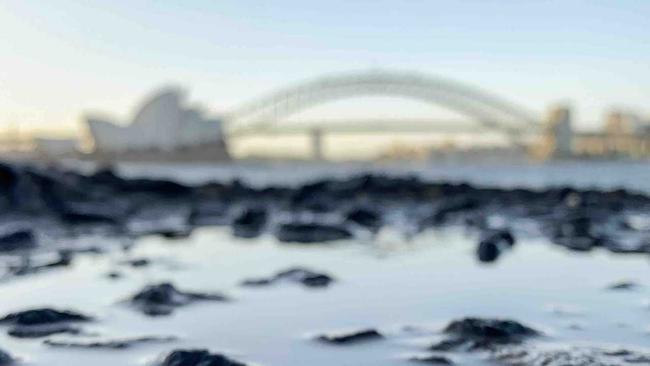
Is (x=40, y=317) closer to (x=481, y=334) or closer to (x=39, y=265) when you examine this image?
(x=481, y=334)

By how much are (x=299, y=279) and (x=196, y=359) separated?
2.20 meters

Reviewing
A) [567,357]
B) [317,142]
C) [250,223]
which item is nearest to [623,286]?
[567,357]

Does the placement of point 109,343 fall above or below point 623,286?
above

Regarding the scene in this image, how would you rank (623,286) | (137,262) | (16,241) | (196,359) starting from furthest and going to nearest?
(16,241)
(137,262)
(623,286)
(196,359)

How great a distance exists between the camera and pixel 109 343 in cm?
290

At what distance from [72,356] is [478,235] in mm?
5579

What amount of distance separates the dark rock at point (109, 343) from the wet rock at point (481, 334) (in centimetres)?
117

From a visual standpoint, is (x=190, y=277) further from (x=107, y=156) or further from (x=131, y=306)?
(x=107, y=156)

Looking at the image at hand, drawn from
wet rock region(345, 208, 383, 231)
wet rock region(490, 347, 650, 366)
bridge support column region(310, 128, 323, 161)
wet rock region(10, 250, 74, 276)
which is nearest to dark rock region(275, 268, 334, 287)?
wet rock region(10, 250, 74, 276)

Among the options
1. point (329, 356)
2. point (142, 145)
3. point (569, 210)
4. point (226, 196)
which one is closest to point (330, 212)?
point (569, 210)

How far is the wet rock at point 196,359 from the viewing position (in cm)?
242

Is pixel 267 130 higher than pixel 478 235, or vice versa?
pixel 267 130

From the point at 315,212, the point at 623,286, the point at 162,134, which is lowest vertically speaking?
the point at 623,286

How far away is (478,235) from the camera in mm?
7621
